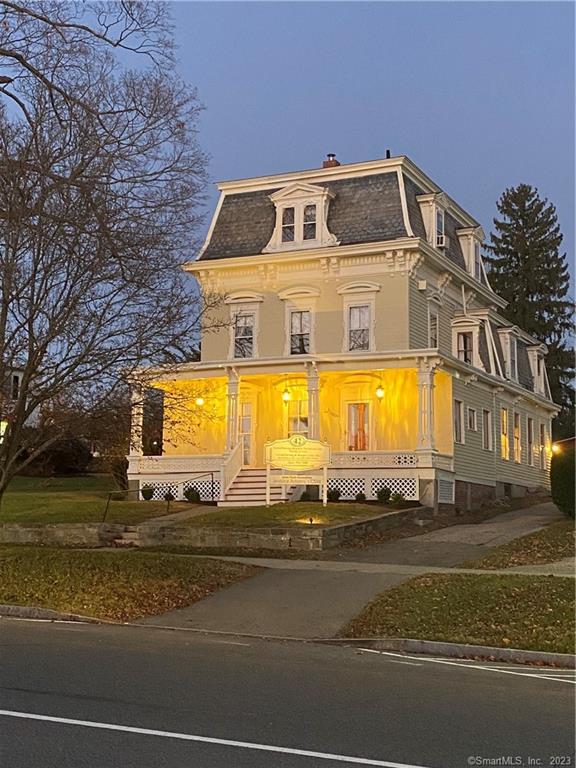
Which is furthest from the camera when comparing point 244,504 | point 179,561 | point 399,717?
point 244,504

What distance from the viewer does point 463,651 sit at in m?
10.9

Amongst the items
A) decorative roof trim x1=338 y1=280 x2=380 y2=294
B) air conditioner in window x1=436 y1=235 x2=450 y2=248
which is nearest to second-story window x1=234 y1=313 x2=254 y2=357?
decorative roof trim x1=338 y1=280 x2=380 y2=294

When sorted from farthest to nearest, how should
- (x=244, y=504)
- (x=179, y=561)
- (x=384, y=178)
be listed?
(x=384, y=178), (x=244, y=504), (x=179, y=561)

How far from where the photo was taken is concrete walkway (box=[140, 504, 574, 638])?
1291cm

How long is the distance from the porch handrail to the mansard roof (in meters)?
7.08

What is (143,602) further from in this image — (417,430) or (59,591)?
(417,430)

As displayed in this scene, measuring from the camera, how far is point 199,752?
5957 millimetres

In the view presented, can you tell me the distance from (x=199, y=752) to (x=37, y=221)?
393 inches

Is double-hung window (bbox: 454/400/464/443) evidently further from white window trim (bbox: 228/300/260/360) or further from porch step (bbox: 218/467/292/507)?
white window trim (bbox: 228/300/260/360)

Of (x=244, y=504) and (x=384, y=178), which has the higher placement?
(x=384, y=178)

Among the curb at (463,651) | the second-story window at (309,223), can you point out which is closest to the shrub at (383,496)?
the second-story window at (309,223)

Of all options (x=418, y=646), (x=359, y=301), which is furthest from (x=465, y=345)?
(x=418, y=646)

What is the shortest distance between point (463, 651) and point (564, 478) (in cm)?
1361

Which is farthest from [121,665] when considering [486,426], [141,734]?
[486,426]
